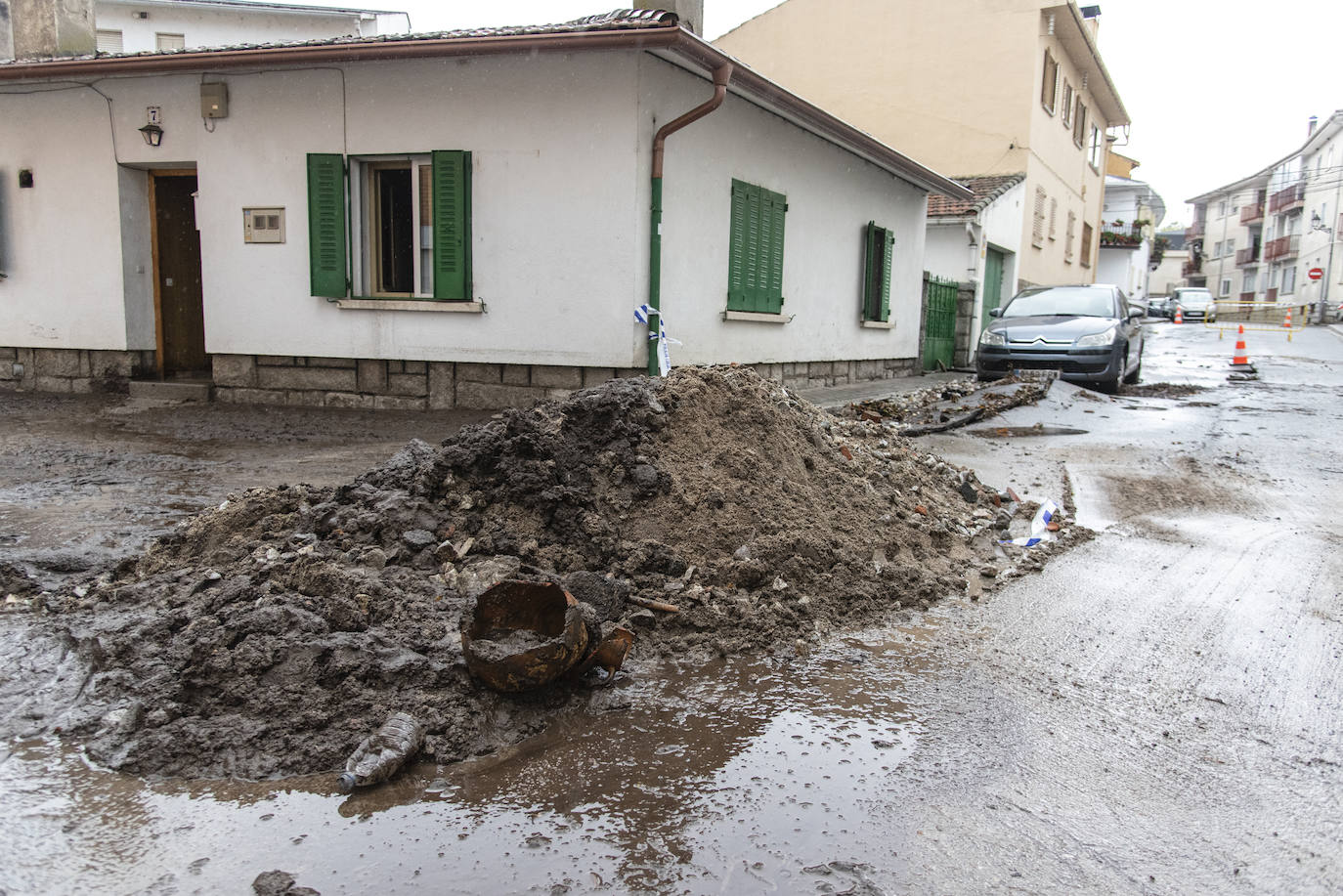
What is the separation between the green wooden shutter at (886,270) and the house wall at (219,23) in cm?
1608

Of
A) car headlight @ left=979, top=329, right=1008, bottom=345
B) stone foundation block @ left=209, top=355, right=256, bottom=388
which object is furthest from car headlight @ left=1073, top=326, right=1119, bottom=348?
stone foundation block @ left=209, top=355, right=256, bottom=388

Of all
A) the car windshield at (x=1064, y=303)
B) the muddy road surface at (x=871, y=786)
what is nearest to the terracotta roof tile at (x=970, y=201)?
the car windshield at (x=1064, y=303)

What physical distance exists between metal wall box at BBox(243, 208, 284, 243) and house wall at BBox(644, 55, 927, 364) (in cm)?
377

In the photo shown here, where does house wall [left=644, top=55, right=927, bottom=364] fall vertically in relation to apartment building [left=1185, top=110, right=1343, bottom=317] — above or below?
below

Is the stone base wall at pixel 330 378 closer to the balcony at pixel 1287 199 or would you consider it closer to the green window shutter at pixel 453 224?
the green window shutter at pixel 453 224

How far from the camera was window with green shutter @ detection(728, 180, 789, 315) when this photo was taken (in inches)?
394

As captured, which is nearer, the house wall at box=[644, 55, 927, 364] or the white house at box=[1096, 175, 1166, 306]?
the house wall at box=[644, 55, 927, 364]

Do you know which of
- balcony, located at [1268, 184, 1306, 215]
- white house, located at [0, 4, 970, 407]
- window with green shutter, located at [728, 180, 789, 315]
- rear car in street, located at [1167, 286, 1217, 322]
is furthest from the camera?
balcony, located at [1268, 184, 1306, 215]

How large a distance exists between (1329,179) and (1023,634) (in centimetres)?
5427

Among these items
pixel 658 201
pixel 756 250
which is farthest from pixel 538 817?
pixel 756 250

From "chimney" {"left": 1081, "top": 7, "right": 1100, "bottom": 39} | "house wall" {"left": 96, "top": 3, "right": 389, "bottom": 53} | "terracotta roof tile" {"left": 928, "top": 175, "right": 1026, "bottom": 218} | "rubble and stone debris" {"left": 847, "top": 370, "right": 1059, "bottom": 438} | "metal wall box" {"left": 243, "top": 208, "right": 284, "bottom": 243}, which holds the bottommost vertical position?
"rubble and stone debris" {"left": 847, "top": 370, "right": 1059, "bottom": 438}

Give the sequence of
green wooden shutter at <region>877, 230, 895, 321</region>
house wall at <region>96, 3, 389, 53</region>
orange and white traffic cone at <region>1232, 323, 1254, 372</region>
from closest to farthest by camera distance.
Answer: green wooden shutter at <region>877, 230, 895, 321</region> → orange and white traffic cone at <region>1232, 323, 1254, 372</region> → house wall at <region>96, 3, 389, 53</region>

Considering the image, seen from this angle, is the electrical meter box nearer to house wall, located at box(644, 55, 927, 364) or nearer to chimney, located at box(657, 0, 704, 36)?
house wall, located at box(644, 55, 927, 364)

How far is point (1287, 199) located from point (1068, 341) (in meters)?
53.2
